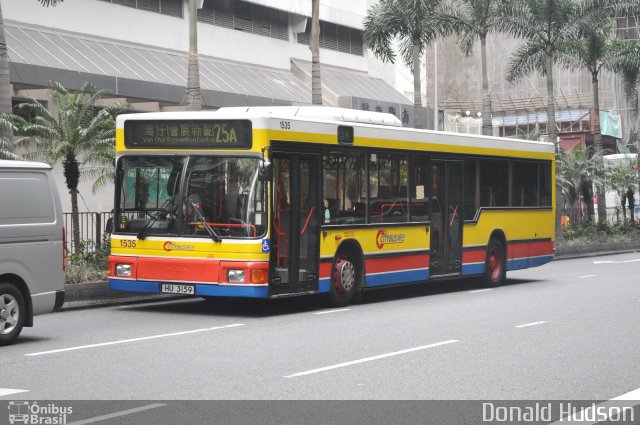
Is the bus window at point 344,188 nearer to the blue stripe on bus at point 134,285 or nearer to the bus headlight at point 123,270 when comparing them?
the blue stripe on bus at point 134,285

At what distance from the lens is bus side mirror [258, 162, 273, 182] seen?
50.6 ft

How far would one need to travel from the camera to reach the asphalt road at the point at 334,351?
9.59 m

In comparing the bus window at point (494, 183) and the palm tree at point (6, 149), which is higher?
the palm tree at point (6, 149)

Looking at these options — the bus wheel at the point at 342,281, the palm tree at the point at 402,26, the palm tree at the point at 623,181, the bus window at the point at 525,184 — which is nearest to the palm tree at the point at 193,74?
the bus window at the point at 525,184

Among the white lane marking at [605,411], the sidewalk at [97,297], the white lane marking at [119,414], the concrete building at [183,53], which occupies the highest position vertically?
the concrete building at [183,53]

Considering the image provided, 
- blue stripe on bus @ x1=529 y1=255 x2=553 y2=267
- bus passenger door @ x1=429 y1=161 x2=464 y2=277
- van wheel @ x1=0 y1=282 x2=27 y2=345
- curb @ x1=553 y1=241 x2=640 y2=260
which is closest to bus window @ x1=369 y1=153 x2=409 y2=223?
bus passenger door @ x1=429 y1=161 x2=464 y2=277

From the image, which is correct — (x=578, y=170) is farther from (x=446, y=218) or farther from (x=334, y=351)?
(x=334, y=351)

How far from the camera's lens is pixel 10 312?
1249cm

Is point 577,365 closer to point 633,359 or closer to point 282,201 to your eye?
point 633,359

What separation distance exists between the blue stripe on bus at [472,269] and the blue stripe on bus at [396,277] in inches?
62.1

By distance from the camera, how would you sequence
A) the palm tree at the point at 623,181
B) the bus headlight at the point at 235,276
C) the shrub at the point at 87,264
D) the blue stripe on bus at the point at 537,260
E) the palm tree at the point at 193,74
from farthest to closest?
the palm tree at the point at 623,181 → the palm tree at the point at 193,74 → the blue stripe on bus at the point at 537,260 → the shrub at the point at 87,264 → the bus headlight at the point at 235,276

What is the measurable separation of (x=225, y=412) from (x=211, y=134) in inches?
314

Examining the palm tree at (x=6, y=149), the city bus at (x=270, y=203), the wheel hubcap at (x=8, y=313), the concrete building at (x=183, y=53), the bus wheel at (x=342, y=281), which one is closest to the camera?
the wheel hubcap at (x=8, y=313)

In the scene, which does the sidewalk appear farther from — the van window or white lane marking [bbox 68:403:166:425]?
white lane marking [bbox 68:403:166:425]
